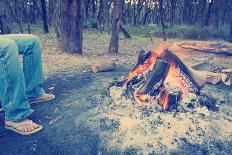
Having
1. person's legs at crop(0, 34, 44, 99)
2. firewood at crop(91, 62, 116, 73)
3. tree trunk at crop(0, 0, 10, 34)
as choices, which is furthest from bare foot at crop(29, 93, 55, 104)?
tree trunk at crop(0, 0, 10, 34)

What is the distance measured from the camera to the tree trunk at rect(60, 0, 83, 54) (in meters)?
8.21

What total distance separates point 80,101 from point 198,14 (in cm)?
2791

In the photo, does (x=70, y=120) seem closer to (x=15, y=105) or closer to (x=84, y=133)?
(x=84, y=133)

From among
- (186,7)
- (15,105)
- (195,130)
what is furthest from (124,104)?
(186,7)

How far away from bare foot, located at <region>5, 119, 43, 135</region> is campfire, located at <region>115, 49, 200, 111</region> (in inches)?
56.2

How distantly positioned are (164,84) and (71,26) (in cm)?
491

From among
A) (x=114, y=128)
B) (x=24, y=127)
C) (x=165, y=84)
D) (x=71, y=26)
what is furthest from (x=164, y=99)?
(x=71, y=26)

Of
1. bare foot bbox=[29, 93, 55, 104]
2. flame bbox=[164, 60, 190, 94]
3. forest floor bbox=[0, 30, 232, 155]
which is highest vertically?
flame bbox=[164, 60, 190, 94]

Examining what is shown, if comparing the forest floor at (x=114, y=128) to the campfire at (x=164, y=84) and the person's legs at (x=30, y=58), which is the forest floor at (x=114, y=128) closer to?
the campfire at (x=164, y=84)

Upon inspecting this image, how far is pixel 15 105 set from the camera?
11.2 ft

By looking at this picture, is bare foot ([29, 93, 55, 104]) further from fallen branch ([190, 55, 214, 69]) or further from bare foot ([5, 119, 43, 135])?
fallen branch ([190, 55, 214, 69])

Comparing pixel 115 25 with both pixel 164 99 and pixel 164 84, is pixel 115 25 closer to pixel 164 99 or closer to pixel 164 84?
pixel 164 84

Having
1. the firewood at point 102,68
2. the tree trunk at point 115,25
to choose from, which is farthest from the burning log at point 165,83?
the tree trunk at point 115,25

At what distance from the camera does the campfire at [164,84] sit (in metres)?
3.96
